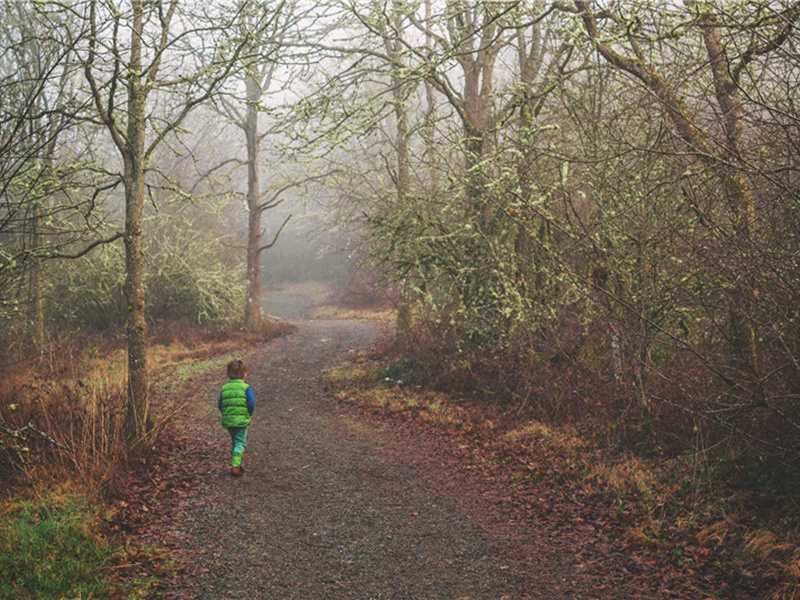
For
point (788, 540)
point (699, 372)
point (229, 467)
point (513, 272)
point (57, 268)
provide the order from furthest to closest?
point (57, 268) → point (513, 272) → point (229, 467) → point (699, 372) → point (788, 540)

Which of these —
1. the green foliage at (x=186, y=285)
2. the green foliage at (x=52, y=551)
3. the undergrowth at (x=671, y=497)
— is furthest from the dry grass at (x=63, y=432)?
the green foliage at (x=186, y=285)

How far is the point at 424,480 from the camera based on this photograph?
7.57 meters

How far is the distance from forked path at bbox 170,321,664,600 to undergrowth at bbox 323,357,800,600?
0.62 m

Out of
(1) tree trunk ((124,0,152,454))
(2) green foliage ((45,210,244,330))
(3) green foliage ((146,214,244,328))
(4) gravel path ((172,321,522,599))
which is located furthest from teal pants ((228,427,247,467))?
(3) green foliage ((146,214,244,328))

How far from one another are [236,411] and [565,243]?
550 centimetres

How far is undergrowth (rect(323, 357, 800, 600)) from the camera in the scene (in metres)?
4.83

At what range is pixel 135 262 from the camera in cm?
742

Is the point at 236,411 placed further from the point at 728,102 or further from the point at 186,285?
the point at 186,285

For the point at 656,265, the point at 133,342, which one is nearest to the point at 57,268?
the point at 133,342

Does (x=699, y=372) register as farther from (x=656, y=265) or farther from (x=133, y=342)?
(x=133, y=342)

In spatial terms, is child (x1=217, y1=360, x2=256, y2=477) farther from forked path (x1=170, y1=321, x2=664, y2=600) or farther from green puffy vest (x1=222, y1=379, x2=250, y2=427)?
forked path (x1=170, y1=321, x2=664, y2=600)

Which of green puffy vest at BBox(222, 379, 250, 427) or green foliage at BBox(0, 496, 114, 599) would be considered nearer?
green foliage at BBox(0, 496, 114, 599)

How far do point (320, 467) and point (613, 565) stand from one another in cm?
403

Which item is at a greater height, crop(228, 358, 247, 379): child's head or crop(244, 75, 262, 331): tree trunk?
crop(244, 75, 262, 331): tree trunk
